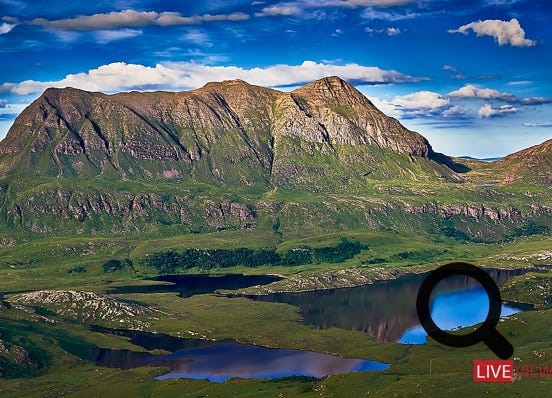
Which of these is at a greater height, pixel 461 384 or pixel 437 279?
pixel 437 279

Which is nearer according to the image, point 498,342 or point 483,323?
point 498,342

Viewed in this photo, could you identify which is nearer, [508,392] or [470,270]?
[470,270]

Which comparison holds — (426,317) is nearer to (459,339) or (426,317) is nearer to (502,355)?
(459,339)

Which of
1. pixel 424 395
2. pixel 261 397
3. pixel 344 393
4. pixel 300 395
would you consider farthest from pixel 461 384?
pixel 261 397

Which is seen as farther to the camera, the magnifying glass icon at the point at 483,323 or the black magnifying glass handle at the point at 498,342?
the black magnifying glass handle at the point at 498,342

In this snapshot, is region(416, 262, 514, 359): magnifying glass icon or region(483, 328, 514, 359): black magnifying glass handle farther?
region(483, 328, 514, 359): black magnifying glass handle

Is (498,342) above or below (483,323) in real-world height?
below

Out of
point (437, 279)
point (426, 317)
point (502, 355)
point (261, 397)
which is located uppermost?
point (437, 279)

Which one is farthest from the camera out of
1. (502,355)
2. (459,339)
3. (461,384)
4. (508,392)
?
(461,384)

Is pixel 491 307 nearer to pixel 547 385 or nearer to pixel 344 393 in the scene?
pixel 547 385

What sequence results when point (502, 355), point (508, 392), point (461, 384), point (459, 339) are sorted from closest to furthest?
1. point (459, 339)
2. point (502, 355)
3. point (508, 392)
4. point (461, 384)
